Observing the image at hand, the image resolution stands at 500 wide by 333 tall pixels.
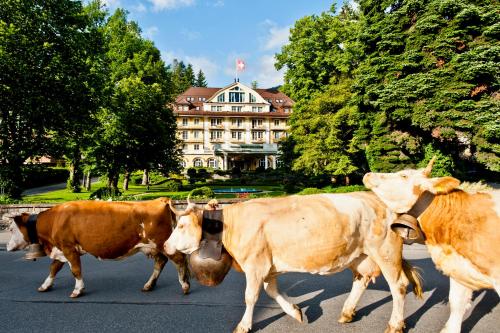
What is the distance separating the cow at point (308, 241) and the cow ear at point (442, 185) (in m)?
0.91

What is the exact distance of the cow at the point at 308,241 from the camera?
4508 mm

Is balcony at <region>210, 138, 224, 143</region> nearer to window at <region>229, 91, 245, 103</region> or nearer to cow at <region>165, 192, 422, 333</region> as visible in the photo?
window at <region>229, 91, 245, 103</region>

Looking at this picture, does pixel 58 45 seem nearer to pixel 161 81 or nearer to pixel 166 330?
pixel 161 81

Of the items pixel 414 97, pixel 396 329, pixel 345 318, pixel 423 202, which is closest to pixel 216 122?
pixel 414 97

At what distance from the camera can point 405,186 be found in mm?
4090

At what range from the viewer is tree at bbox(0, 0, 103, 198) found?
18.6m

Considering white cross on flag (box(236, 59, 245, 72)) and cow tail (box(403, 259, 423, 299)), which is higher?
white cross on flag (box(236, 59, 245, 72))

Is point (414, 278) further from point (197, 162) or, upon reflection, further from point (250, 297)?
point (197, 162)

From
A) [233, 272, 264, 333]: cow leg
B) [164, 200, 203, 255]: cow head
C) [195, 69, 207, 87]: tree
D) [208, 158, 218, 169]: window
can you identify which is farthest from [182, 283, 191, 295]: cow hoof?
[195, 69, 207, 87]: tree

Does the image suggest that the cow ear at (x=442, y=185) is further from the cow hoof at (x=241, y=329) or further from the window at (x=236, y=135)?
the window at (x=236, y=135)

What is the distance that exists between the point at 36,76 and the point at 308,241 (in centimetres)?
2085

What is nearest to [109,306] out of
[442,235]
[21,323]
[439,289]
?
[21,323]

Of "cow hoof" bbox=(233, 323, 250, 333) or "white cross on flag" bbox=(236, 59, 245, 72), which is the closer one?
"cow hoof" bbox=(233, 323, 250, 333)

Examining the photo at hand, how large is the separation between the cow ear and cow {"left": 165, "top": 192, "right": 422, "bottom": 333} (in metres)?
0.91
